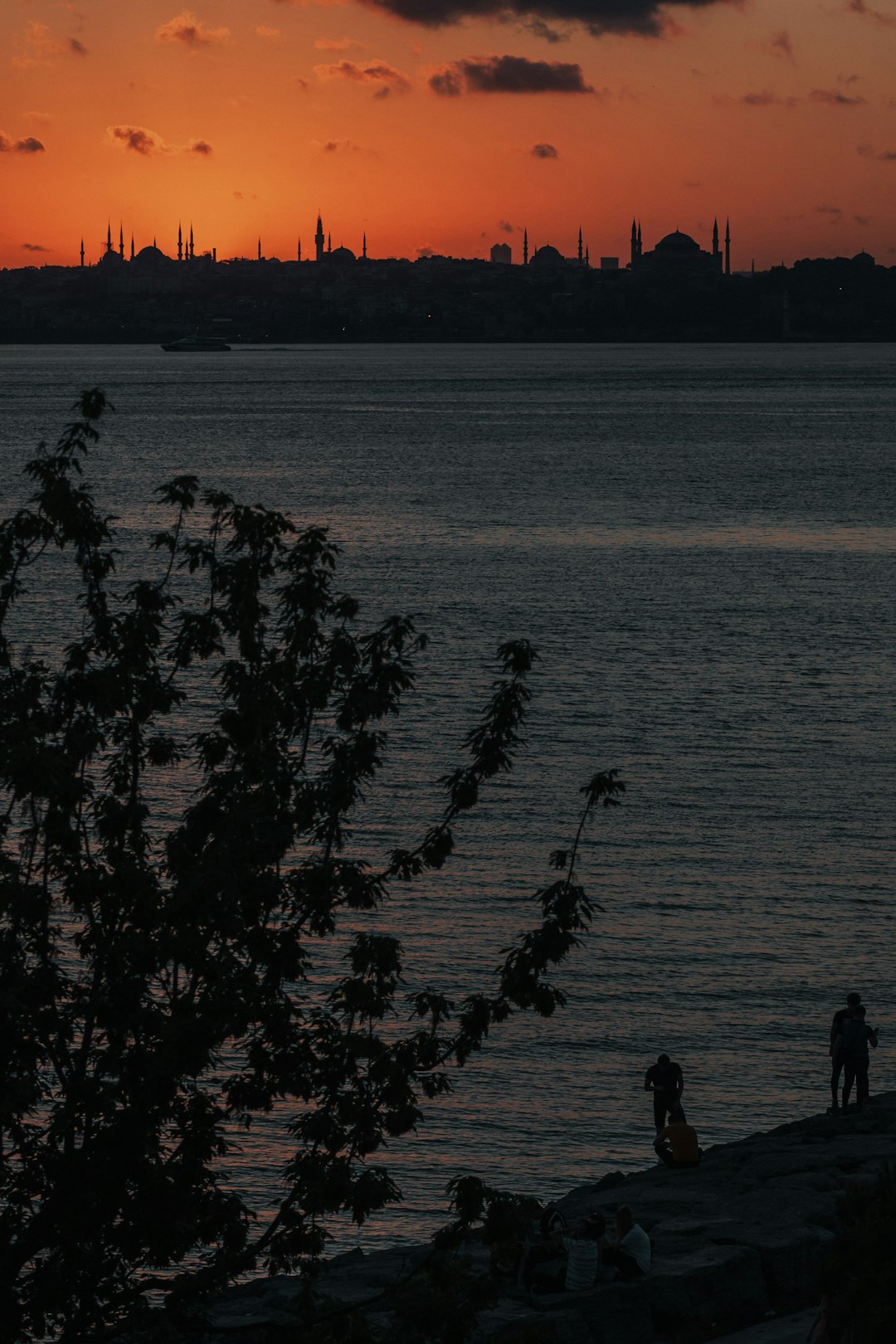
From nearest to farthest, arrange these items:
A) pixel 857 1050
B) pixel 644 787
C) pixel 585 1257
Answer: pixel 585 1257 < pixel 857 1050 < pixel 644 787

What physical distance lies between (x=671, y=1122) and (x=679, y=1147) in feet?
2.27

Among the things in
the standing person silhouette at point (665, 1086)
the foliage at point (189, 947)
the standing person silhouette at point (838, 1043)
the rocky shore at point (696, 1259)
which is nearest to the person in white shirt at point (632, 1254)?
the rocky shore at point (696, 1259)

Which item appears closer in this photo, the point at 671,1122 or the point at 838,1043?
the point at 671,1122

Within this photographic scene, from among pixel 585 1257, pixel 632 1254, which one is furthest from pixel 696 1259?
pixel 585 1257

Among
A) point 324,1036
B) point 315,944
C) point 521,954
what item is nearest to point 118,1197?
point 324,1036

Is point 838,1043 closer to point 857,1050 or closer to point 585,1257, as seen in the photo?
point 857,1050

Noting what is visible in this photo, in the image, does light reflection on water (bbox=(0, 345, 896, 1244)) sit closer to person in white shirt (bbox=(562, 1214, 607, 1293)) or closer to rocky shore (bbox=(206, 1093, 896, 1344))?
rocky shore (bbox=(206, 1093, 896, 1344))

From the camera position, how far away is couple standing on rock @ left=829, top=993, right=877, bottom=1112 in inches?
784

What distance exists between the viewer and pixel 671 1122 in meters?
19.2

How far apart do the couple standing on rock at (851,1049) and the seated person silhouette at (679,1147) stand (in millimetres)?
2291

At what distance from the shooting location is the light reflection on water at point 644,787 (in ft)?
76.3

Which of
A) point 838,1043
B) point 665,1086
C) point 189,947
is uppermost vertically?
point 189,947

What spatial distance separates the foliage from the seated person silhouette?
26.0ft

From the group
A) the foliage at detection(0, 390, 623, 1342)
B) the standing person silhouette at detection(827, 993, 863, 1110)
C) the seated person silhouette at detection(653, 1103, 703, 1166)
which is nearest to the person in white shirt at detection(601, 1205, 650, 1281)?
the seated person silhouette at detection(653, 1103, 703, 1166)
